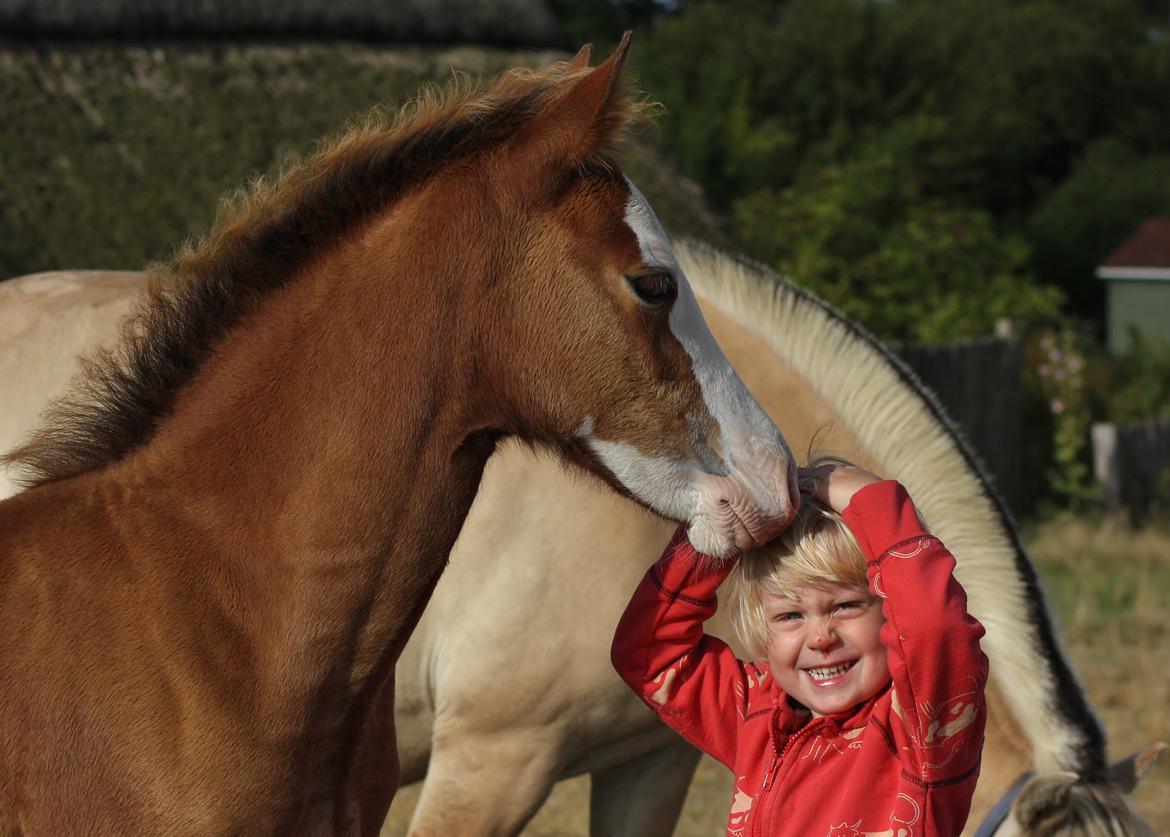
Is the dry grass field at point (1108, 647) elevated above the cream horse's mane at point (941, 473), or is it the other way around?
the cream horse's mane at point (941, 473)

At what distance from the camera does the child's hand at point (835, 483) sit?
6.69 feet

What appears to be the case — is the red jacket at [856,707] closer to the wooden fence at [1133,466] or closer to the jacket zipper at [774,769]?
the jacket zipper at [774,769]

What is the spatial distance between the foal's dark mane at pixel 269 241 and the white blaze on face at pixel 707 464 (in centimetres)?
24

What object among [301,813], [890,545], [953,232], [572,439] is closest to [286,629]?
[301,813]

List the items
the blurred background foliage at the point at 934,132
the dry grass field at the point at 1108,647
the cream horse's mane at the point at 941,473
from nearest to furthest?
the cream horse's mane at the point at 941,473 < the dry grass field at the point at 1108,647 < the blurred background foliage at the point at 934,132

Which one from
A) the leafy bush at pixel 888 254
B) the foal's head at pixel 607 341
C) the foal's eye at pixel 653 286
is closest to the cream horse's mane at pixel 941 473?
the foal's head at pixel 607 341

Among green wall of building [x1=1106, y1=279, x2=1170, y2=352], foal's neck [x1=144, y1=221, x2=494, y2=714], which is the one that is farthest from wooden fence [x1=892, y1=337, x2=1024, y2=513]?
green wall of building [x1=1106, y1=279, x2=1170, y2=352]

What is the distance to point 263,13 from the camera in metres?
9.80

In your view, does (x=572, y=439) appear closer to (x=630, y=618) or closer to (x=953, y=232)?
(x=630, y=618)

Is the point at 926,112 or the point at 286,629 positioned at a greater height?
the point at 926,112

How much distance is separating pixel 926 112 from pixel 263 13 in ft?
70.5

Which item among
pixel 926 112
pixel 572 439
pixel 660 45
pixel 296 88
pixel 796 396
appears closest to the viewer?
pixel 572 439

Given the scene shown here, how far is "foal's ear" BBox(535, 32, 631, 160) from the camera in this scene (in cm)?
198

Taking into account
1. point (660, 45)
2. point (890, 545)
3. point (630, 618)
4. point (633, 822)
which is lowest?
point (633, 822)
